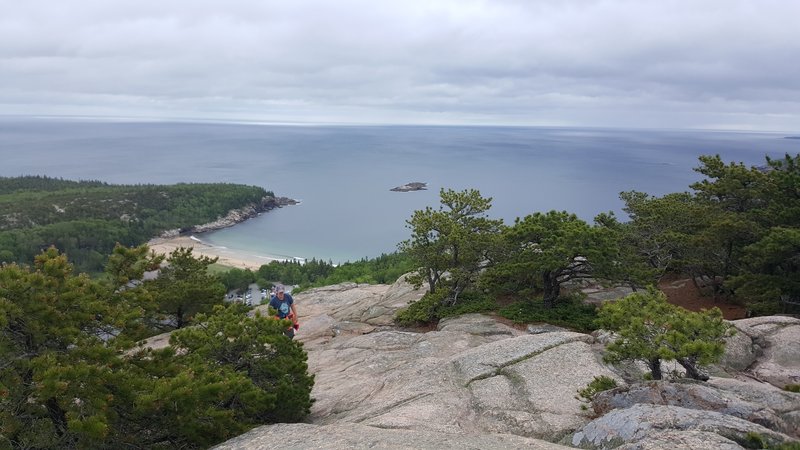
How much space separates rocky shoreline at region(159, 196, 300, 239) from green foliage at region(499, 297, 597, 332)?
10334 cm

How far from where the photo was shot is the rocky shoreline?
111m

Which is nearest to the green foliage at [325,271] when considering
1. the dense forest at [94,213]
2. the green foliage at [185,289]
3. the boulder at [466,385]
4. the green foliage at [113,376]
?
the green foliage at [185,289]

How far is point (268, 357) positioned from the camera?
40.3ft

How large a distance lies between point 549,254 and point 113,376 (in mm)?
14445

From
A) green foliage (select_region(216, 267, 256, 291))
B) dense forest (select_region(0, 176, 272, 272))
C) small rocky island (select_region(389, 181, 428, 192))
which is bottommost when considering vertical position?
green foliage (select_region(216, 267, 256, 291))

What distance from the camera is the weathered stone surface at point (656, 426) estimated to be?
746 cm

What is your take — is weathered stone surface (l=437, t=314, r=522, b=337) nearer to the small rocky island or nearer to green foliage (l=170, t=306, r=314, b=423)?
green foliage (l=170, t=306, r=314, b=423)

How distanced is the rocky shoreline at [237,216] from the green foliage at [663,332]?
366 feet

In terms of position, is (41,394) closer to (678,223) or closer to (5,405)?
(5,405)

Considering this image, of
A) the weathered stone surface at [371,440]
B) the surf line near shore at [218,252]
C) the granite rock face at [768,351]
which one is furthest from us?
the surf line near shore at [218,252]

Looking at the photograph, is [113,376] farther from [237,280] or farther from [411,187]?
[411,187]

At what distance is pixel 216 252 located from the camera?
301 feet

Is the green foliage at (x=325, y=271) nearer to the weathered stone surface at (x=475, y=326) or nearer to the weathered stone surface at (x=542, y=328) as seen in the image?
the weathered stone surface at (x=475, y=326)

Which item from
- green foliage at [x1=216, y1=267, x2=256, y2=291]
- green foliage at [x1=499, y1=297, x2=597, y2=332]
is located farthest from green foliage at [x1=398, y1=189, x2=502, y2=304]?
green foliage at [x1=216, y1=267, x2=256, y2=291]
